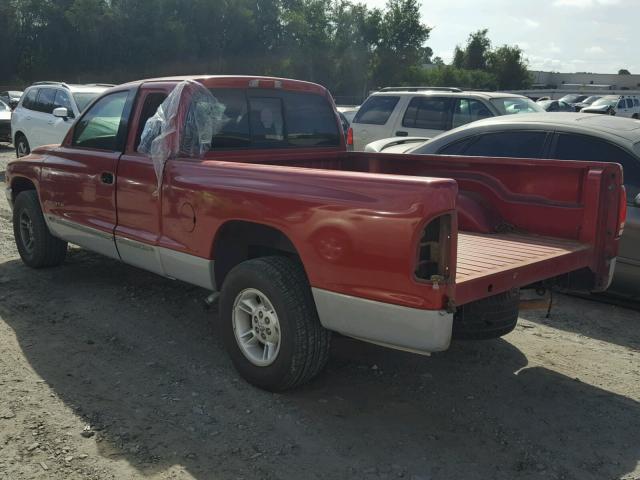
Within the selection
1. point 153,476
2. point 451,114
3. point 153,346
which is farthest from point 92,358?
point 451,114

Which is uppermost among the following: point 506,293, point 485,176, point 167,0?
point 167,0

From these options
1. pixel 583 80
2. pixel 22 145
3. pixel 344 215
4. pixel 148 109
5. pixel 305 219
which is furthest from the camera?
pixel 583 80

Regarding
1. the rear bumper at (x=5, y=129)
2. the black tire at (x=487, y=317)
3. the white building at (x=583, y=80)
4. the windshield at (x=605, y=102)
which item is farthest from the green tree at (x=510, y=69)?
the black tire at (x=487, y=317)

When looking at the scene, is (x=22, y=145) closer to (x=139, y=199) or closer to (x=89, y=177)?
(x=89, y=177)

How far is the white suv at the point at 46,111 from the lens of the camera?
11695mm

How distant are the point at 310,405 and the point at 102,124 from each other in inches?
123

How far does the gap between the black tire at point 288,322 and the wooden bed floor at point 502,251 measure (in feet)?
2.97

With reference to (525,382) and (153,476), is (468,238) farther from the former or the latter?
(153,476)

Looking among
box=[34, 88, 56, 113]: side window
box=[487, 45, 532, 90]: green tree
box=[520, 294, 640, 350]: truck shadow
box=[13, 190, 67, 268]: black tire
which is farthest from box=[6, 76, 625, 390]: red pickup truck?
box=[487, 45, 532, 90]: green tree

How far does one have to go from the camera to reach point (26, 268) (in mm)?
6594

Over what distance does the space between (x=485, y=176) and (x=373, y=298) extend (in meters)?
1.94

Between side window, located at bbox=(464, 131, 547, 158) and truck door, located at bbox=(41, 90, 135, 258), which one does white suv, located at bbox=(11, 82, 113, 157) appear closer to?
truck door, located at bbox=(41, 90, 135, 258)

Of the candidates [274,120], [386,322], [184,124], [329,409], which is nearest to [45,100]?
[274,120]

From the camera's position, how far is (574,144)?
5.81m
